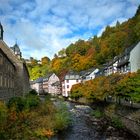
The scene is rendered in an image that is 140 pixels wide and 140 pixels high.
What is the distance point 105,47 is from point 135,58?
54993mm

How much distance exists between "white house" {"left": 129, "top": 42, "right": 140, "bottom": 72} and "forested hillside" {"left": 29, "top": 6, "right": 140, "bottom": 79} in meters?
7.42

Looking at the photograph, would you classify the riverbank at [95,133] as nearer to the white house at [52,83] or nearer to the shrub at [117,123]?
the shrub at [117,123]

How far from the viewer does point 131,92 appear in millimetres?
41688

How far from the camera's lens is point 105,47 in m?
119

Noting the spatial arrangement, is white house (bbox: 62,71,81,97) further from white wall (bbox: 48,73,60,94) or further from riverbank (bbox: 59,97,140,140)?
riverbank (bbox: 59,97,140,140)

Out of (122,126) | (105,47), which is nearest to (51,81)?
(105,47)

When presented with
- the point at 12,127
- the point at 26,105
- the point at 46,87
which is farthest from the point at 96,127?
the point at 46,87

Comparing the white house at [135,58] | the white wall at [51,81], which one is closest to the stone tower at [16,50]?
the white house at [135,58]

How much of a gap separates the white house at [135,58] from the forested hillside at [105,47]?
292 inches

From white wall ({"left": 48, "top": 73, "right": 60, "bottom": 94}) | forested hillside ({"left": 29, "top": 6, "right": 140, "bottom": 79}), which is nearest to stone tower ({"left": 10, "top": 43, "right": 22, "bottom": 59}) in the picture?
forested hillside ({"left": 29, "top": 6, "right": 140, "bottom": 79})

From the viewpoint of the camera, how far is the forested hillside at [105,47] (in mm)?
98919

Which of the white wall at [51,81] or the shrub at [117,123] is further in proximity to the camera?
the white wall at [51,81]

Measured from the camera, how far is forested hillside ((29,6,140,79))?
325 feet

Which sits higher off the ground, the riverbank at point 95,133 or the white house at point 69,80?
the white house at point 69,80
